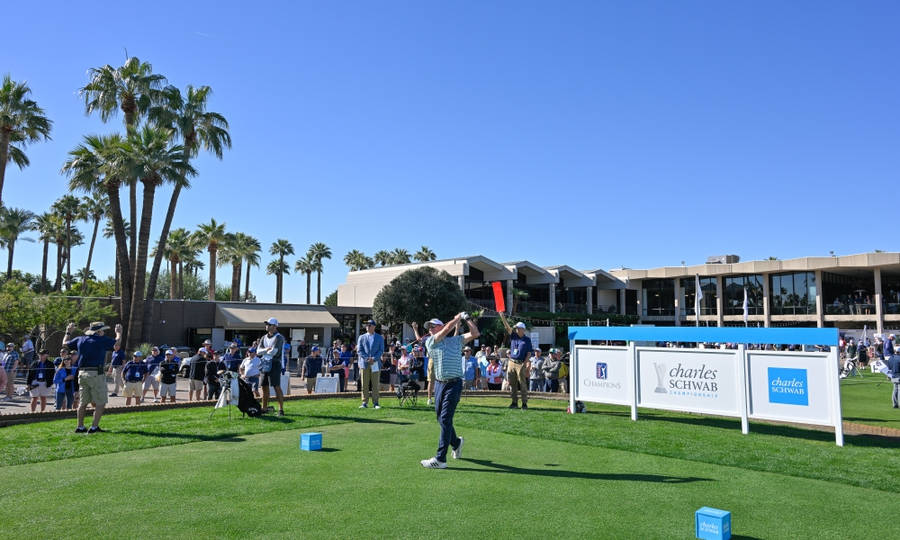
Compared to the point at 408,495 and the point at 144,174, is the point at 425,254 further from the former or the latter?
the point at 408,495

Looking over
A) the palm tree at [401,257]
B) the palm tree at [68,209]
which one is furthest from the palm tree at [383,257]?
the palm tree at [68,209]

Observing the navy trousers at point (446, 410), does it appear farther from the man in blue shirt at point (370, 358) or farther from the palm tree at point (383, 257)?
the palm tree at point (383, 257)

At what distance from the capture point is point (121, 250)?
97.5 feet

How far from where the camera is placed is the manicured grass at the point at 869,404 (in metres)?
11.8

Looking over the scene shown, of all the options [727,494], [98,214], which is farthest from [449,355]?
[98,214]

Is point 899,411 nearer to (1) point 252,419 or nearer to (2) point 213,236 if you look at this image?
(1) point 252,419

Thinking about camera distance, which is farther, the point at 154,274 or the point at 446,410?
the point at 154,274

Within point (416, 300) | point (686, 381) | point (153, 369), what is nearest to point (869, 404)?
point (686, 381)

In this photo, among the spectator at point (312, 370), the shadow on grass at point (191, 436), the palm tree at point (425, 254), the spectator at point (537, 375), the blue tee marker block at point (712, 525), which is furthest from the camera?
the palm tree at point (425, 254)

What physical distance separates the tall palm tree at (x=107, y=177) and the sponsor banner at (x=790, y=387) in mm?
28718

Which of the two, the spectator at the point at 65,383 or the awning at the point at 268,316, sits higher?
the awning at the point at 268,316

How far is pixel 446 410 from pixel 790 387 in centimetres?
588

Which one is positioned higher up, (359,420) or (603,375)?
(603,375)

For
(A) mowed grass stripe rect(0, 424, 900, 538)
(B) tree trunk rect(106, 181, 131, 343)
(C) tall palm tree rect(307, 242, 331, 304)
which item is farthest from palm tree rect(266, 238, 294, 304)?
(A) mowed grass stripe rect(0, 424, 900, 538)
